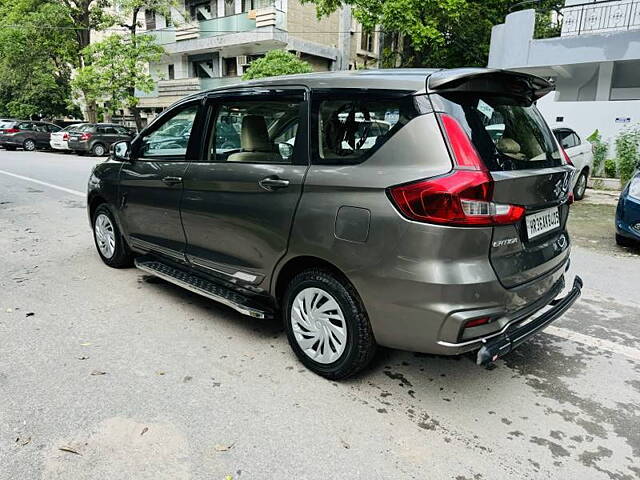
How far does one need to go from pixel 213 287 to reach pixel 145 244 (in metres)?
1.17

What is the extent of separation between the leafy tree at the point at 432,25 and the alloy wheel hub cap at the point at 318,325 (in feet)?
49.2

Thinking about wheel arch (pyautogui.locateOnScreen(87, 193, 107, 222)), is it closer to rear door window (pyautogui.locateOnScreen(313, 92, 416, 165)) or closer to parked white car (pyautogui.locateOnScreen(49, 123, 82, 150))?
rear door window (pyautogui.locateOnScreen(313, 92, 416, 165))

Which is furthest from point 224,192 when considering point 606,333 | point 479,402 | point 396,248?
point 606,333

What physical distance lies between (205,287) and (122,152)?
181cm

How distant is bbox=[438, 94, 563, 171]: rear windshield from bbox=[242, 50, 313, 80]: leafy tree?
1695cm

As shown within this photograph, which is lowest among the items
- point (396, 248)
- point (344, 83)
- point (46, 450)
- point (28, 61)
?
point (46, 450)

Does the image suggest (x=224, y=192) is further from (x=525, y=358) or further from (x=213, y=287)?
(x=525, y=358)

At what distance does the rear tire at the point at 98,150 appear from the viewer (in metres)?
22.0

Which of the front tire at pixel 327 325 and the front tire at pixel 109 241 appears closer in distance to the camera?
the front tire at pixel 327 325

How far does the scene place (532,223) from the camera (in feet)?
9.34

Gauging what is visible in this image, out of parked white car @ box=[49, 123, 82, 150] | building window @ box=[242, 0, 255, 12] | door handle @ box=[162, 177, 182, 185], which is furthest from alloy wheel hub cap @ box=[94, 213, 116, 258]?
building window @ box=[242, 0, 255, 12]

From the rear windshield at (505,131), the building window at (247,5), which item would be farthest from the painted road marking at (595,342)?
the building window at (247,5)

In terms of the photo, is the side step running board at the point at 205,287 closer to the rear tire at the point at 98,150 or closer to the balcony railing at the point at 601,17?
the balcony railing at the point at 601,17

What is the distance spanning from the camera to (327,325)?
10.0ft
